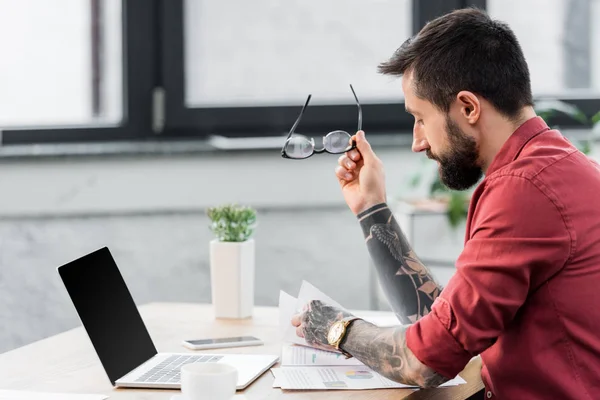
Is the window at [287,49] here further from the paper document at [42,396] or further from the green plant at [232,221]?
the paper document at [42,396]

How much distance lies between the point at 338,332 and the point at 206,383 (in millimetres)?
338

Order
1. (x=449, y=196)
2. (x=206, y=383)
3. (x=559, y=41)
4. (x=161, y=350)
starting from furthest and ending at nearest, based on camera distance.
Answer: (x=559, y=41) < (x=449, y=196) < (x=161, y=350) < (x=206, y=383)

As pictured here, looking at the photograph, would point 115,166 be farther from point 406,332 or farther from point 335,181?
point 406,332

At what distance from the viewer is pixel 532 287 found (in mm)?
1299

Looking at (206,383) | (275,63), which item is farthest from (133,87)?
(206,383)

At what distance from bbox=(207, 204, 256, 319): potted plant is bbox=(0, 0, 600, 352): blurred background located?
2.92ft

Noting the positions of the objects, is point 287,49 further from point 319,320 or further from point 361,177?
point 319,320

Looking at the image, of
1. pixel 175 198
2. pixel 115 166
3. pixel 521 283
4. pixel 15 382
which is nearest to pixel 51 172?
pixel 115 166

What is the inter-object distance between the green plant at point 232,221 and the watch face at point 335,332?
480mm

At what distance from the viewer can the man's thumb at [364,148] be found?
1.85 metres

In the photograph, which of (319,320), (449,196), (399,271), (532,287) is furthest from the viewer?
(449,196)

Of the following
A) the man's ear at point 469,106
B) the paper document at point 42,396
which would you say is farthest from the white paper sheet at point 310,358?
the man's ear at point 469,106

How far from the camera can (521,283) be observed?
1260 mm

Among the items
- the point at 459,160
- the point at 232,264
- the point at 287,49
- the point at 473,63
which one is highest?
the point at 287,49
